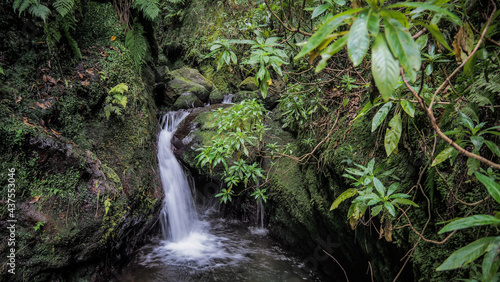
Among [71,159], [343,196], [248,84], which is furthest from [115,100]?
[248,84]

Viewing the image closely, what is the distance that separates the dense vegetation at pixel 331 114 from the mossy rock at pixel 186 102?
1440 mm

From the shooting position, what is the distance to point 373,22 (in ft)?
2.58

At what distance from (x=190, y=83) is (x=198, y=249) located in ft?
17.1

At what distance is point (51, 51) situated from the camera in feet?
11.6

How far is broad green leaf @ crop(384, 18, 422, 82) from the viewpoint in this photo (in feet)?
2.49

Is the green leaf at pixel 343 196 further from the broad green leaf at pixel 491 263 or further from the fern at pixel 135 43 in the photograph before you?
the fern at pixel 135 43

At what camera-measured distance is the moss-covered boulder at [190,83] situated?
759 cm

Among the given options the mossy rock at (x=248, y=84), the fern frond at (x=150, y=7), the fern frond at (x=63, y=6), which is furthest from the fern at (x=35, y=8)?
the mossy rock at (x=248, y=84)

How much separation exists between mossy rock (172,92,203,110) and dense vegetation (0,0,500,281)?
144 centimetres

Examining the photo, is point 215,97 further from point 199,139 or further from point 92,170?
point 92,170

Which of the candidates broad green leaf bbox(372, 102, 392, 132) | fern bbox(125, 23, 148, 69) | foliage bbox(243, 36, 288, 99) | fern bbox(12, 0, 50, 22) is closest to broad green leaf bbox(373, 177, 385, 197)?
broad green leaf bbox(372, 102, 392, 132)

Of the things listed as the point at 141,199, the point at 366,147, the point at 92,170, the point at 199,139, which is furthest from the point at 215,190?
the point at 366,147

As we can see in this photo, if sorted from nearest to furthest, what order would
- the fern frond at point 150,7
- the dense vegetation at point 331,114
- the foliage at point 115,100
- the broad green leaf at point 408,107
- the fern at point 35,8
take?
the dense vegetation at point 331,114 → the broad green leaf at point 408,107 → the fern at point 35,8 → the foliage at point 115,100 → the fern frond at point 150,7

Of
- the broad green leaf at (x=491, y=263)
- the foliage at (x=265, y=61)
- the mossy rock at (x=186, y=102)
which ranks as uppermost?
the mossy rock at (x=186, y=102)
